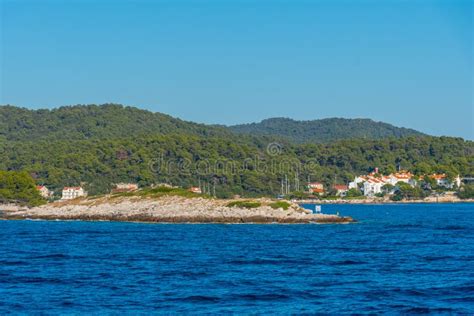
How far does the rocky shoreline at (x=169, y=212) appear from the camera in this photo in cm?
8394

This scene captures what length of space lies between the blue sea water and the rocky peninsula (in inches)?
630

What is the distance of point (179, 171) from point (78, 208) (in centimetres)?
7158

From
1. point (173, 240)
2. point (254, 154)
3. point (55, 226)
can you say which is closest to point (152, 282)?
point (173, 240)

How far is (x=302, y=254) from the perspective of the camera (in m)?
49.0

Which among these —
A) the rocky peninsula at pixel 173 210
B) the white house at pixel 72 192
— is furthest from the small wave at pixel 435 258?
the white house at pixel 72 192

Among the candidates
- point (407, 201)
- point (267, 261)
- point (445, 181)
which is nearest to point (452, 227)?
point (267, 261)

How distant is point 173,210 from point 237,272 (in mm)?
49614

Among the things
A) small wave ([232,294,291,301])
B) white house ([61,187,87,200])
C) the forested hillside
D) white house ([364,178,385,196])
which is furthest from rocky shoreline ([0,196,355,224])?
white house ([364,178,385,196])

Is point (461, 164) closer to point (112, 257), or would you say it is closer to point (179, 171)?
point (179, 171)

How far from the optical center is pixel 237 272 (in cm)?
4016

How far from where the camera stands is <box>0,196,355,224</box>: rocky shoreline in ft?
275

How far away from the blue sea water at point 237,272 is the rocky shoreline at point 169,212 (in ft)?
52.0

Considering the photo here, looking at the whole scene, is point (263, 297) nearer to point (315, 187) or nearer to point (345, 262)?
point (345, 262)

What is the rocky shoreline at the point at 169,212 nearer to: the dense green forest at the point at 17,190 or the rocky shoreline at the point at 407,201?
the dense green forest at the point at 17,190
